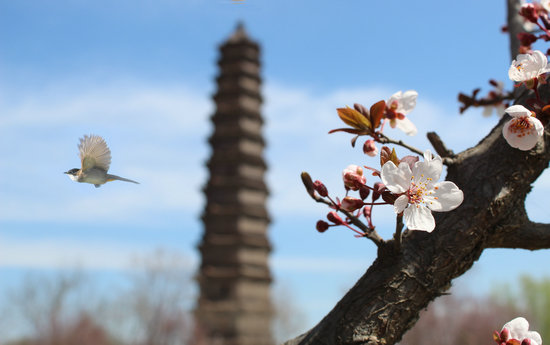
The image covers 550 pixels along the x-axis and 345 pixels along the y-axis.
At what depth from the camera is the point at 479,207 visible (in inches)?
47.3

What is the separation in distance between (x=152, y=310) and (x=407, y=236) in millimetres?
20908

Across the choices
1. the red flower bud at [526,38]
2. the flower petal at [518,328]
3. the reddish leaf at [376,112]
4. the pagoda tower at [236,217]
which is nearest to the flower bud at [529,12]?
the red flower bud at [526,38]

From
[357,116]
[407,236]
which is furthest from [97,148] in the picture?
[407,236]

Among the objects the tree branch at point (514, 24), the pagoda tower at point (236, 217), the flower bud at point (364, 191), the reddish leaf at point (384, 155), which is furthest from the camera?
the pagoda tower at point (236, 217)

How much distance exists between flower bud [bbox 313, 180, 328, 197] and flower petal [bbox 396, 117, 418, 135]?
0.90 ft

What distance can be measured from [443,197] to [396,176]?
0.10m

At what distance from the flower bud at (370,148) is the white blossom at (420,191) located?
0.21m

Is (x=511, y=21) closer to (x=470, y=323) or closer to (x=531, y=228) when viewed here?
(x=531, y=228)

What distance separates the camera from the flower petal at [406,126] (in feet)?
4.32

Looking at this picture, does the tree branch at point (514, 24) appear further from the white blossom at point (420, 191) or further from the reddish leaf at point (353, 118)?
the white blossom at point (420, 191)

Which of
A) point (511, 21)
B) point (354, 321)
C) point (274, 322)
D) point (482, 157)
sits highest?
point (274, 322)

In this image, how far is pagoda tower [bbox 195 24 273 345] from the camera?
1991 centimetres

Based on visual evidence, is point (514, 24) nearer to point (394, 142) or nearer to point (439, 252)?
point (394, 142)

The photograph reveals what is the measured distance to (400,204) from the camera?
97cm
